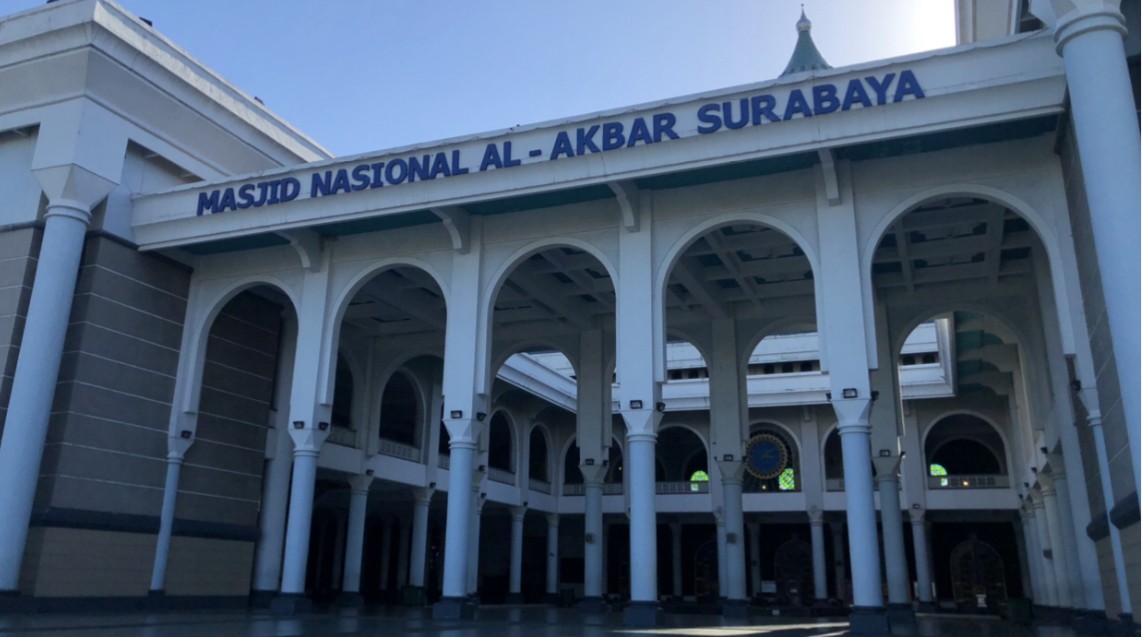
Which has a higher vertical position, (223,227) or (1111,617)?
(223,227)

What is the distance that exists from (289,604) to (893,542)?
9773 millimetres

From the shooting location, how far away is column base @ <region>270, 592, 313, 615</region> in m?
13.3

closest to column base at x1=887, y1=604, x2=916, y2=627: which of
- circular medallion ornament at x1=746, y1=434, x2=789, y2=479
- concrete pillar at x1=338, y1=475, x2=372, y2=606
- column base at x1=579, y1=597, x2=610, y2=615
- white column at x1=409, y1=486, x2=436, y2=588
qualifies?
column base at x1=579, y1=597, x2=610, y2=615

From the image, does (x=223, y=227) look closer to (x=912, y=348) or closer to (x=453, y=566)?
(x=453, y=566)

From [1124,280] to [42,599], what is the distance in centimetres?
1419

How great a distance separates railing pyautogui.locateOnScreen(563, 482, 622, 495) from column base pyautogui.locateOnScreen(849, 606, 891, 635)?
18.1 meters

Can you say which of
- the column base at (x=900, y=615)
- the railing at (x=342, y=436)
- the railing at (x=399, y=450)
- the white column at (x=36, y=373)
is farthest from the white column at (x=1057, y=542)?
the white column at (x=36, y=373)

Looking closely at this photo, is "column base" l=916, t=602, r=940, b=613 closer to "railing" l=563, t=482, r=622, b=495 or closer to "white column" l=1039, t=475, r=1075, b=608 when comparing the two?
"white column" l=1039, t=475, r=1075, b=608

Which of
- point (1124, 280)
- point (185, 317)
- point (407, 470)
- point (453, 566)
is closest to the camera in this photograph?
point (1124, 280)

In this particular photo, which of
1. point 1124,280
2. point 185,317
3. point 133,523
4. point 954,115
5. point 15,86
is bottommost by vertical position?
point 133,523

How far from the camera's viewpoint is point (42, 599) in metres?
12.8

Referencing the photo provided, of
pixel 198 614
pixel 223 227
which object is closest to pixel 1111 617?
pixel 198 614

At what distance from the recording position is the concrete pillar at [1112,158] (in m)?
7.31

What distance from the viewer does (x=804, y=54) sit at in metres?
17.3
